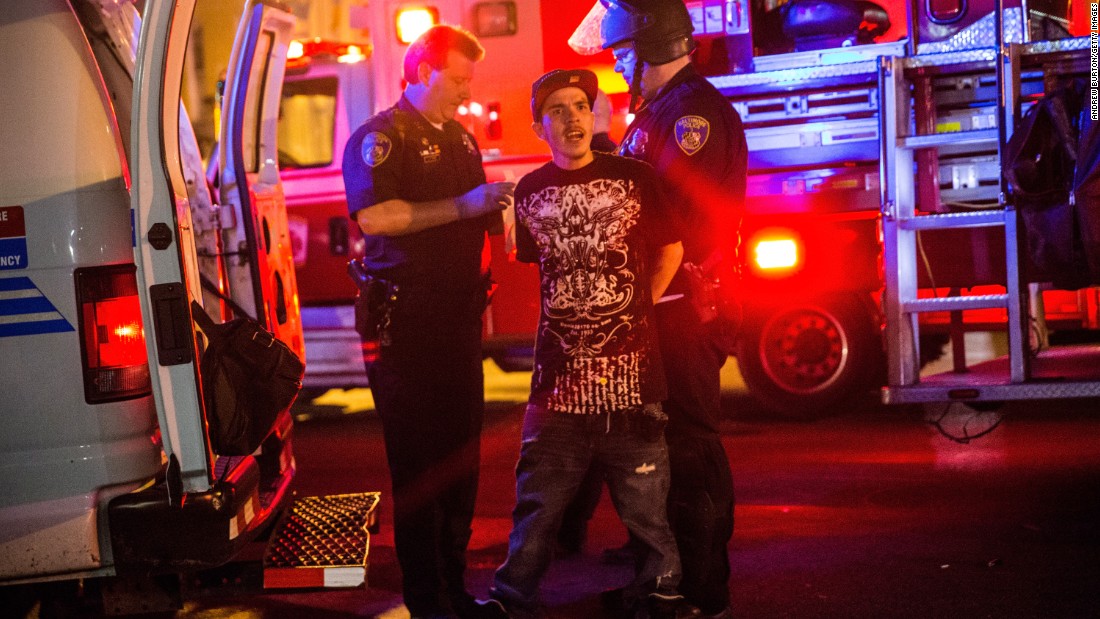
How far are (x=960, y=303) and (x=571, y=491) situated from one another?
9.55ft

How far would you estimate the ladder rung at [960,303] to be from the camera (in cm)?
559

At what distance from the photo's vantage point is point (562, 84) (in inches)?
142

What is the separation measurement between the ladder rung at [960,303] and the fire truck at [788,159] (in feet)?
0.87

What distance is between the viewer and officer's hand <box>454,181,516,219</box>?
3.76 metres

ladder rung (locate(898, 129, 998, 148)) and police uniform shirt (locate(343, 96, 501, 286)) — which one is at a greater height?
ladder rung (locate(898, 129, 998, 148))

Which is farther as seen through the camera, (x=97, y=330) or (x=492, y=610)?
→ (x=492, y=610)

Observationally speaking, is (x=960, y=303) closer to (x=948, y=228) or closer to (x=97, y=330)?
(x=948, y=228)

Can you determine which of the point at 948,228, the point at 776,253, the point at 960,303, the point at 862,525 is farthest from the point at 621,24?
the point at 776,253

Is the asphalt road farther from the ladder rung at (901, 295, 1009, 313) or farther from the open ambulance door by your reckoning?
the ladder rung at (901, 295, 1009, 313)

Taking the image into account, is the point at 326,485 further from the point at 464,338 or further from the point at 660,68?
the point at 660,68

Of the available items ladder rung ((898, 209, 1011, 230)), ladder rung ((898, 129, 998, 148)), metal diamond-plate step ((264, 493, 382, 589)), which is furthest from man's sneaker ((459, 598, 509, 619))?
ladder rung ((898, 129, 998, 148))

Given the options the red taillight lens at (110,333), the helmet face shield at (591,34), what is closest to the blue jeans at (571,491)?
the red taillight lens at (110,333)

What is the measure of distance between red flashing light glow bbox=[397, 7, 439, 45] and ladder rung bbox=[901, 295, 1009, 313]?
3.76m

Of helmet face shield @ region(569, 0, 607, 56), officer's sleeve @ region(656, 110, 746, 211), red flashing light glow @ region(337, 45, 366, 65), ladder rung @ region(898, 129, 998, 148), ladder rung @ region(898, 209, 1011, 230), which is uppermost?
red flashing light glow @ region(337, 45, 366, 65)
